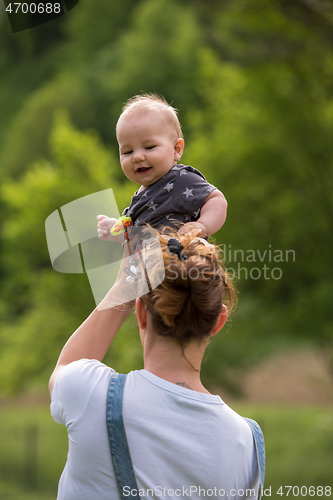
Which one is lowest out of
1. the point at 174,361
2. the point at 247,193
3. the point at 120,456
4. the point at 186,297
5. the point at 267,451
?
the point at 267,451

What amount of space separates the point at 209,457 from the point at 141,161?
90 centimetres

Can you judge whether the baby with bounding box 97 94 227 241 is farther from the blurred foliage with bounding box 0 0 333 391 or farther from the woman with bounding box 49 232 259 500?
the blurred foliage with bounding box 0 0 333 391

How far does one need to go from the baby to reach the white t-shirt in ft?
1.89

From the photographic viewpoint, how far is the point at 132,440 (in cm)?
100

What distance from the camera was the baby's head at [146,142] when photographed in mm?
1561

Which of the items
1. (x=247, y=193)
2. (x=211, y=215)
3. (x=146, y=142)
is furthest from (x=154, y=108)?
(x=247, y=193)

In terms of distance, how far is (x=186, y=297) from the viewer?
1.09m

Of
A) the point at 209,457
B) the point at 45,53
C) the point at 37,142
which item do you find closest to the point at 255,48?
the point at 37,142

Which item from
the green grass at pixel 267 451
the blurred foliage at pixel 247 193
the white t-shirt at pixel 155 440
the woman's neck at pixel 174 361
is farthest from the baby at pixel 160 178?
the green grass at pixel 267 451

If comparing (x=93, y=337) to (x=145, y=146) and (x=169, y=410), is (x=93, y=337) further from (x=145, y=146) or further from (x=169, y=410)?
(x=145, y=146)

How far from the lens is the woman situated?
3.27 ft

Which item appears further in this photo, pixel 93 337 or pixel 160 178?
pixel 160 178

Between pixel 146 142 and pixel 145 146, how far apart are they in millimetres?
13

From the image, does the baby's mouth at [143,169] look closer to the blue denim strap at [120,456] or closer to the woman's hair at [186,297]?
the woman's hair at [186,297]
